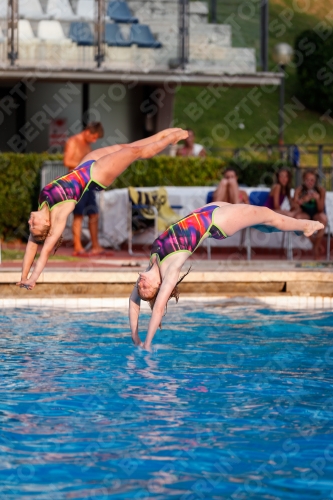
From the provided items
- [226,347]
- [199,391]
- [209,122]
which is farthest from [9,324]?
[209,122]

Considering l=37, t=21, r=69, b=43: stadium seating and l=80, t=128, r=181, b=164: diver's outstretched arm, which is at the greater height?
l=37, t=21, r=69, b=43: stadium seating

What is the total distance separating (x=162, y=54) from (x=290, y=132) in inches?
861

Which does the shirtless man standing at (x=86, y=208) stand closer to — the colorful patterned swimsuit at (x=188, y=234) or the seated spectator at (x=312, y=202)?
the seated spectator at (x=312, y=202)

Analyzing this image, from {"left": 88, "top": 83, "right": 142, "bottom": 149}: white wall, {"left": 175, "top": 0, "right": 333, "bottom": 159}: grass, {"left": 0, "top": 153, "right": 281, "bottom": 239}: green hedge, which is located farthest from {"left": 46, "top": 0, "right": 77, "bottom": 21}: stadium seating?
{"left": 175, "top": 0, "right": 333, "bottom": 159}: grass

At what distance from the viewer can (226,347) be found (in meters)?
8.13

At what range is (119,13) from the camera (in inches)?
700

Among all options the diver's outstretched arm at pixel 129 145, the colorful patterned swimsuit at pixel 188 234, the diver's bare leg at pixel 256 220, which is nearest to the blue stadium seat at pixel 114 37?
the diver's outstretched arm at pixel 129 145

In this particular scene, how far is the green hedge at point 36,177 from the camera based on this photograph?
14.6 metres

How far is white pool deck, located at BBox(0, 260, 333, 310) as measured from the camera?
31.9ft

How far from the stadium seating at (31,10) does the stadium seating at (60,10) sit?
0.52 ft

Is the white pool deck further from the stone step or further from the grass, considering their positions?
the grass

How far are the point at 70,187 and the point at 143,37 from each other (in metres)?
9.57

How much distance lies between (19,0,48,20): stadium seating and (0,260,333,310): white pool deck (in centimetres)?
855

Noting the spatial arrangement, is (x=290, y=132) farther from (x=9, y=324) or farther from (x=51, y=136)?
(x=9, y=324)
